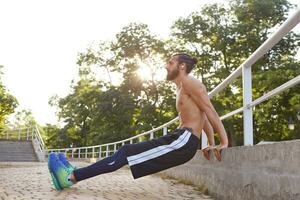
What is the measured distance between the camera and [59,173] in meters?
4.71

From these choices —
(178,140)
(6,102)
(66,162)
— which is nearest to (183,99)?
(178,140)

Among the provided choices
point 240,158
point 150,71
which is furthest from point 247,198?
point 150,71

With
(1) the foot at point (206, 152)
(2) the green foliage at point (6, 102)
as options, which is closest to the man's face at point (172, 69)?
(1) the foot at point (206, 152)

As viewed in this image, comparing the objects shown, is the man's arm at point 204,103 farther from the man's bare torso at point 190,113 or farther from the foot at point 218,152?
the foot at point 218,152

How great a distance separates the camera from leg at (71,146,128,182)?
3.89 metres

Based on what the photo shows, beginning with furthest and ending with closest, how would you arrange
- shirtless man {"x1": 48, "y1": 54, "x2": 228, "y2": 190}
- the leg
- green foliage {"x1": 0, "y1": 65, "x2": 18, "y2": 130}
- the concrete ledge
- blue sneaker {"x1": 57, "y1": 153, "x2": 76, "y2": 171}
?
green foliage {"x1": 0, "y1": 65, "x2": 18, "y2": 130}
blue sneaker {"x1": 57, "y1": 153, "x2": 76, "y2": 171}
the leg
shirtless man {"x1": 48, "y1": 54, "x2": 228, "y2": 190}
the concrete ledge

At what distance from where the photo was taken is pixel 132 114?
35188 mm

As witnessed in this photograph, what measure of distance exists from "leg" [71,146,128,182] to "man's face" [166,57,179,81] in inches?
30.9

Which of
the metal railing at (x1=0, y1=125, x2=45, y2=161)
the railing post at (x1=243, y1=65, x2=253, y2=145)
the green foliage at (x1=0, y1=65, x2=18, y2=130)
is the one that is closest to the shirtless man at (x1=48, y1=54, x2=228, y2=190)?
the railing post at (x1=243, y1=65, x2=253, y2=145)

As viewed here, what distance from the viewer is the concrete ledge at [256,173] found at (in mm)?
2832

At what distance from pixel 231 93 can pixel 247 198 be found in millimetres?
22618

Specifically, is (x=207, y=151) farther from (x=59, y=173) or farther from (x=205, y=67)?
(x=205, y=67)

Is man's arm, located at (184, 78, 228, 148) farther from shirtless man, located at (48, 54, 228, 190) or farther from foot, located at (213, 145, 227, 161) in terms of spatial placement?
foot, located at (213, 145, 227, 161)

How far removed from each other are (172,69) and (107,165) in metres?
1.04
